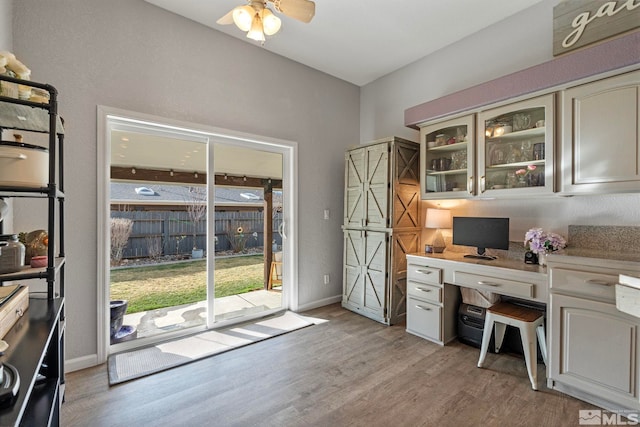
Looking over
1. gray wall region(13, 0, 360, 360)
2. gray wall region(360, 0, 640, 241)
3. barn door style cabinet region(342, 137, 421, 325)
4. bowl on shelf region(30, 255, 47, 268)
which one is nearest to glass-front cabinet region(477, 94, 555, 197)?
gray wall region(360, 0, 640, 241)

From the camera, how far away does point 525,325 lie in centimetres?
A: 222

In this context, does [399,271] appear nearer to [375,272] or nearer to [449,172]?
[375,272]

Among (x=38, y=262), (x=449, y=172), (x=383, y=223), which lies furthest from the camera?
(x=383, y=223)

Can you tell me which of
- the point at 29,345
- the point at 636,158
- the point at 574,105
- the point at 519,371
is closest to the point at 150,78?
the point at 29,345

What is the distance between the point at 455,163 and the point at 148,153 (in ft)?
10.4

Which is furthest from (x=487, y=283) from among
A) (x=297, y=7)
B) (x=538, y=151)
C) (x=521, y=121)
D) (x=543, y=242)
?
(x=297, y=7)

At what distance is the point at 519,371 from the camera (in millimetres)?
2361

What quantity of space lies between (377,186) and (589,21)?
2.19 metres

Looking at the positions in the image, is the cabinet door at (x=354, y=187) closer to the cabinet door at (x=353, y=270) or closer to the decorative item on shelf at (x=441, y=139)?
the cabinet door at (x=353, y=270)

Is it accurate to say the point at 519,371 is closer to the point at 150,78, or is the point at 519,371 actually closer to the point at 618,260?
the point at 618,260

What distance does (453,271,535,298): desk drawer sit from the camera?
7.48 ft

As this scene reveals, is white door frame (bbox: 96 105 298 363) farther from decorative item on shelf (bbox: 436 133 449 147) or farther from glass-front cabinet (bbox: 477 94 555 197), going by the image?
glass-front cabinet (bbox: 477 94 555 197)

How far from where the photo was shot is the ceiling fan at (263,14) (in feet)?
6.46

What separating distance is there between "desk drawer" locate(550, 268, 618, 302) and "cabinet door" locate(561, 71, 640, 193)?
62 centimetres
